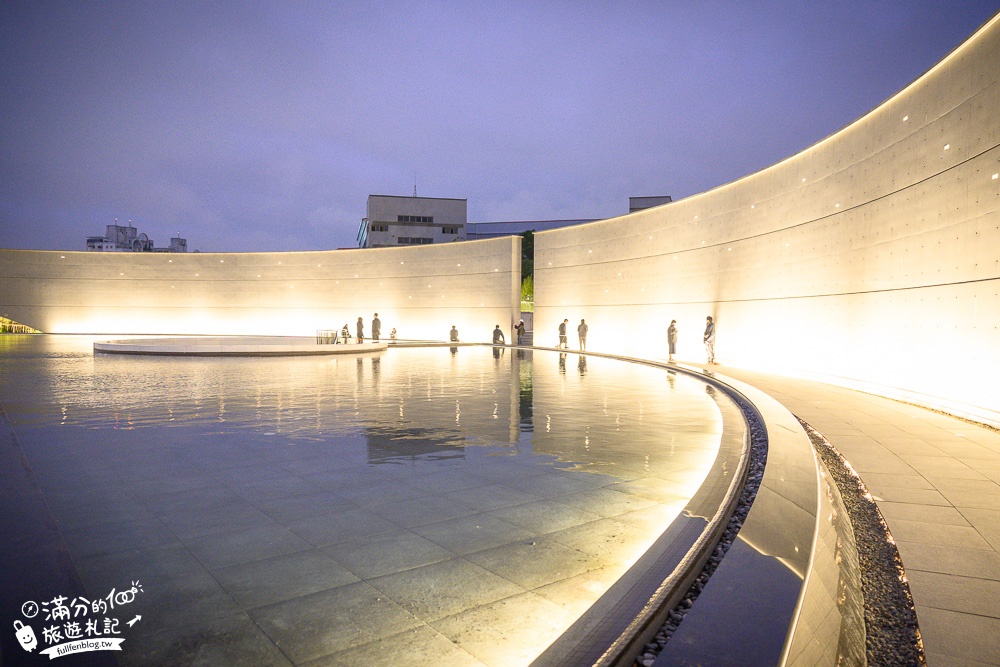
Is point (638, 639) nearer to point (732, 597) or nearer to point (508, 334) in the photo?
point (732, 597)

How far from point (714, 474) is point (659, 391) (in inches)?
245

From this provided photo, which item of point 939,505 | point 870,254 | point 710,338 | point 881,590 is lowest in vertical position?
point 881,590

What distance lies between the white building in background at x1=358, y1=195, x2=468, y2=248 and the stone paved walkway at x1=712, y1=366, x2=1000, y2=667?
4616cm

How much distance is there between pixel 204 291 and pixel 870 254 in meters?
39.1

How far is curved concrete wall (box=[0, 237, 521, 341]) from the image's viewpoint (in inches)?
1417

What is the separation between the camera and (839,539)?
10.6 feet

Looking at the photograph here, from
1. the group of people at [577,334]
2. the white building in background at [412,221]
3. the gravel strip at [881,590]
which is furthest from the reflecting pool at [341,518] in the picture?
the white building in background at [412,221]

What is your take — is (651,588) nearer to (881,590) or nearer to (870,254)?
(881,590)

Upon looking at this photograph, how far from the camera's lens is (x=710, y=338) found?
53.5ft

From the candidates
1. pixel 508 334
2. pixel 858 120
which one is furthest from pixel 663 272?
pixel 508 334

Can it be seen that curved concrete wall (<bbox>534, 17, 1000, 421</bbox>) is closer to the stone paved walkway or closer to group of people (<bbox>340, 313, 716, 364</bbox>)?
group of people (<bbox>340, 313, 716, 364</bbox>)

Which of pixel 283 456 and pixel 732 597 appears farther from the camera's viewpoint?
pixel 283 456

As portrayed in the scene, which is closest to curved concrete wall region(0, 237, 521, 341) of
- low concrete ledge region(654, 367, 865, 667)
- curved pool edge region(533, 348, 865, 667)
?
low concrete ledge region(654, 367, 865, 667)

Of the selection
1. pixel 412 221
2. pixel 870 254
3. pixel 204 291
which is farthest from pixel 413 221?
pixel 870 254
